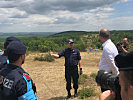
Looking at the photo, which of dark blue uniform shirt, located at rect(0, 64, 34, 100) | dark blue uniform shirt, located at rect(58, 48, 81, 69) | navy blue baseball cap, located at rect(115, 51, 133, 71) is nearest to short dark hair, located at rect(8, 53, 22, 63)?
dark blue uniform shirt, located at rect(0, 64, 34, 100)

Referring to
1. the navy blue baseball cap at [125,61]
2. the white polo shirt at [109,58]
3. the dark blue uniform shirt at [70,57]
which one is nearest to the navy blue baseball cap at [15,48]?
the navy blue baseball cap at [125,61]

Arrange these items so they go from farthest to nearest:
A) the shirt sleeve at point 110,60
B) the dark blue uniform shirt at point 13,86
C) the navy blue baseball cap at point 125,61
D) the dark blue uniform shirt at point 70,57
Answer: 1. the dark blue uniform shirt at point 70,57
2. the shirt sleeve at point 110,60
3. the dark blue uniform shirt at point 13,86
4. the navy blue baseball cap at point 125,61

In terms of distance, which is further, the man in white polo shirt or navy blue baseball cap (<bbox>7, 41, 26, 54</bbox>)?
the man in white polo shirt

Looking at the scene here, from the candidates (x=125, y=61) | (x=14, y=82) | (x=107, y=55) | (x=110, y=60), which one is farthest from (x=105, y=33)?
(x=125, y=61)

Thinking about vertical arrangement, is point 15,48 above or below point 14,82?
above

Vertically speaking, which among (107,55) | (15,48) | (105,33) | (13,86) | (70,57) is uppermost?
(105,33)

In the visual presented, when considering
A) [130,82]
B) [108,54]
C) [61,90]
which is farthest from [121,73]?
[61,90]

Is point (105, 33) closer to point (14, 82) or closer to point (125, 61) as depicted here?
point (14, 82)

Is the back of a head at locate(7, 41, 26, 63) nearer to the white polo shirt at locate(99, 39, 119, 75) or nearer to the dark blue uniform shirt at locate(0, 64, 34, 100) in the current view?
the dark blue uniform shirt at locate(0, 64, 34, 100)

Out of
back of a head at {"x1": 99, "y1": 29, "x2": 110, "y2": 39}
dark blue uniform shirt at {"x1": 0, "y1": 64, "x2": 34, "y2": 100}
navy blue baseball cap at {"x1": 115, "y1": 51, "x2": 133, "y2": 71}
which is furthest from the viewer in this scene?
back of a head at {"x1": 99, "y1": 29, "x2": 110, "y2": 39}

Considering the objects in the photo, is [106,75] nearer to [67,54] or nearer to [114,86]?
[114,86]

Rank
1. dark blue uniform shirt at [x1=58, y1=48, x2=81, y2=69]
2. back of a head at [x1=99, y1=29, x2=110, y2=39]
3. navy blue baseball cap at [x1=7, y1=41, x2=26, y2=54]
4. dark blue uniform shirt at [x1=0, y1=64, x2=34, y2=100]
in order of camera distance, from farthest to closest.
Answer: dark blue uniform shirt at [x1=58, y1=48, x2=81, y2=69] → back of a head at [x1=99, y1=29, x2=110, y2=39] → navy blue baseball cap at [x1=7, y1=41, x2=26, y2=54] → dark blue uniform shirt at [x1=0, y1=64, x2=34, y2=100]

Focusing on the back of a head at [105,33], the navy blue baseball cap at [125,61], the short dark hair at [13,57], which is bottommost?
the short dark hair at [13,57]

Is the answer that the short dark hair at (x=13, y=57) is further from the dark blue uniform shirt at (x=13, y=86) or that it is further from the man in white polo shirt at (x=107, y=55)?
the man in white polo shirt at (x=107, y=55)
